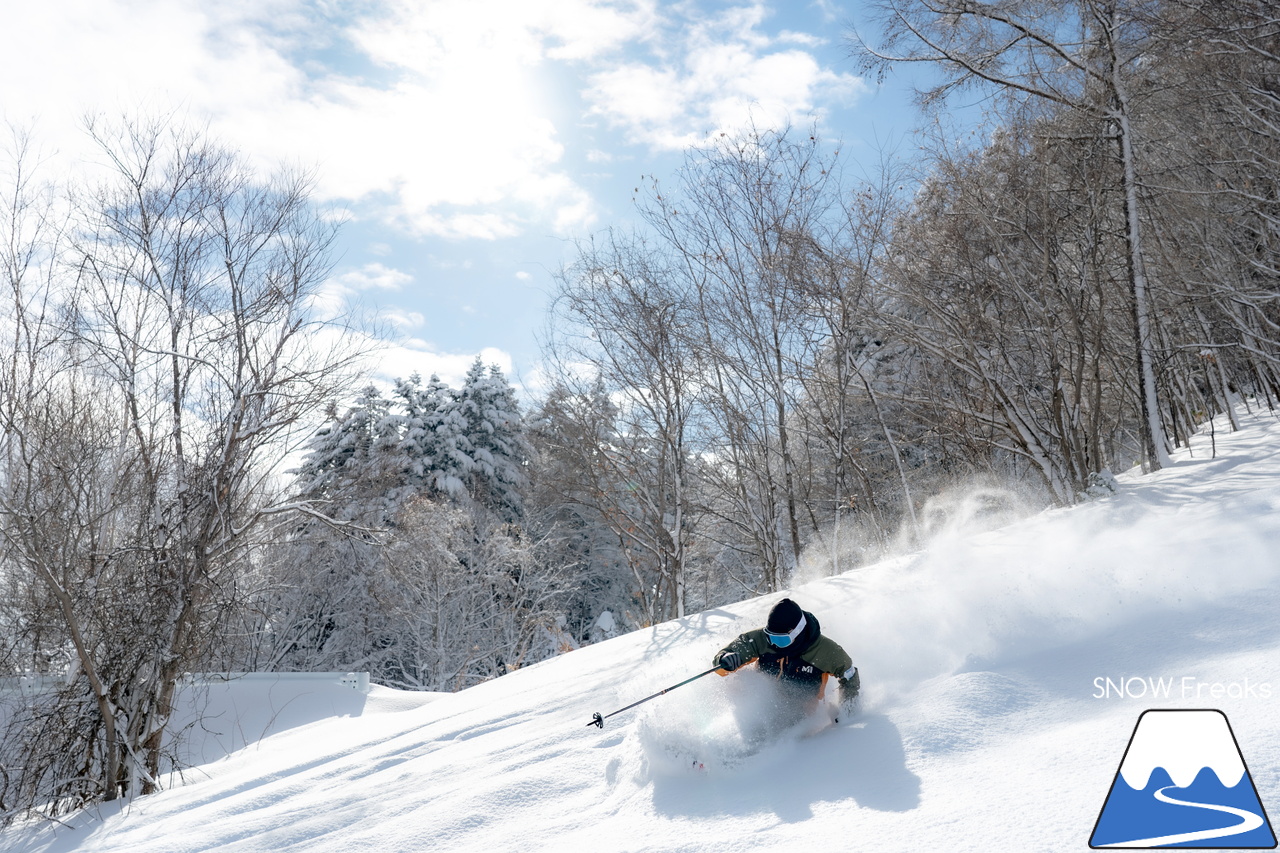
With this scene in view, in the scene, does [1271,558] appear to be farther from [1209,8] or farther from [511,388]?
[511,388]

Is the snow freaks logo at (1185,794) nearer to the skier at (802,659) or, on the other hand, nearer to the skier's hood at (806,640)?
the skier at (802,659)

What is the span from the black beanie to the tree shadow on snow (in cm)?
58

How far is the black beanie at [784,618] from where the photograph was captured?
4.08m

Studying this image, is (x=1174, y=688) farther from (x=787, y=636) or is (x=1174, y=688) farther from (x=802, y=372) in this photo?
(x=802, y=372)

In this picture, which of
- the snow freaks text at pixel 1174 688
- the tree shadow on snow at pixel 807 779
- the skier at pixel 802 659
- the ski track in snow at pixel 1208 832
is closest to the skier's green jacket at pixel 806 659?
the skier at pixel 802 659

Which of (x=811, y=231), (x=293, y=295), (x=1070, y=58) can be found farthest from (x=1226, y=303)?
(x=293, y=295)

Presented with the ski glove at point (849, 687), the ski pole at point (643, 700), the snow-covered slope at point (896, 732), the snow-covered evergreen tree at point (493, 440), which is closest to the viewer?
the snow-covered slope at point (896, 732)

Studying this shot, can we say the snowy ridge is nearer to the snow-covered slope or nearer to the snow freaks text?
the snow-covered slope

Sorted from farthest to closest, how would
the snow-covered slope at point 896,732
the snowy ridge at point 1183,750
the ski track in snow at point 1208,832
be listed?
1. the snow-covered slope at point 896,732
2. the snowy ridge at point 1183,750
3. the ski track in snow at point 1208,832

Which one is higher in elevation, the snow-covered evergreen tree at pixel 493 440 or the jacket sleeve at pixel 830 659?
the snow-covered evergreen tree at pixel 493 440

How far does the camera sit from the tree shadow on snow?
3.13m

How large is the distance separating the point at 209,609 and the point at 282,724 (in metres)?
3.92

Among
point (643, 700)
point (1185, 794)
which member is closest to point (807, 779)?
point (643, 700)

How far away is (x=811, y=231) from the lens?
37.0 feet
